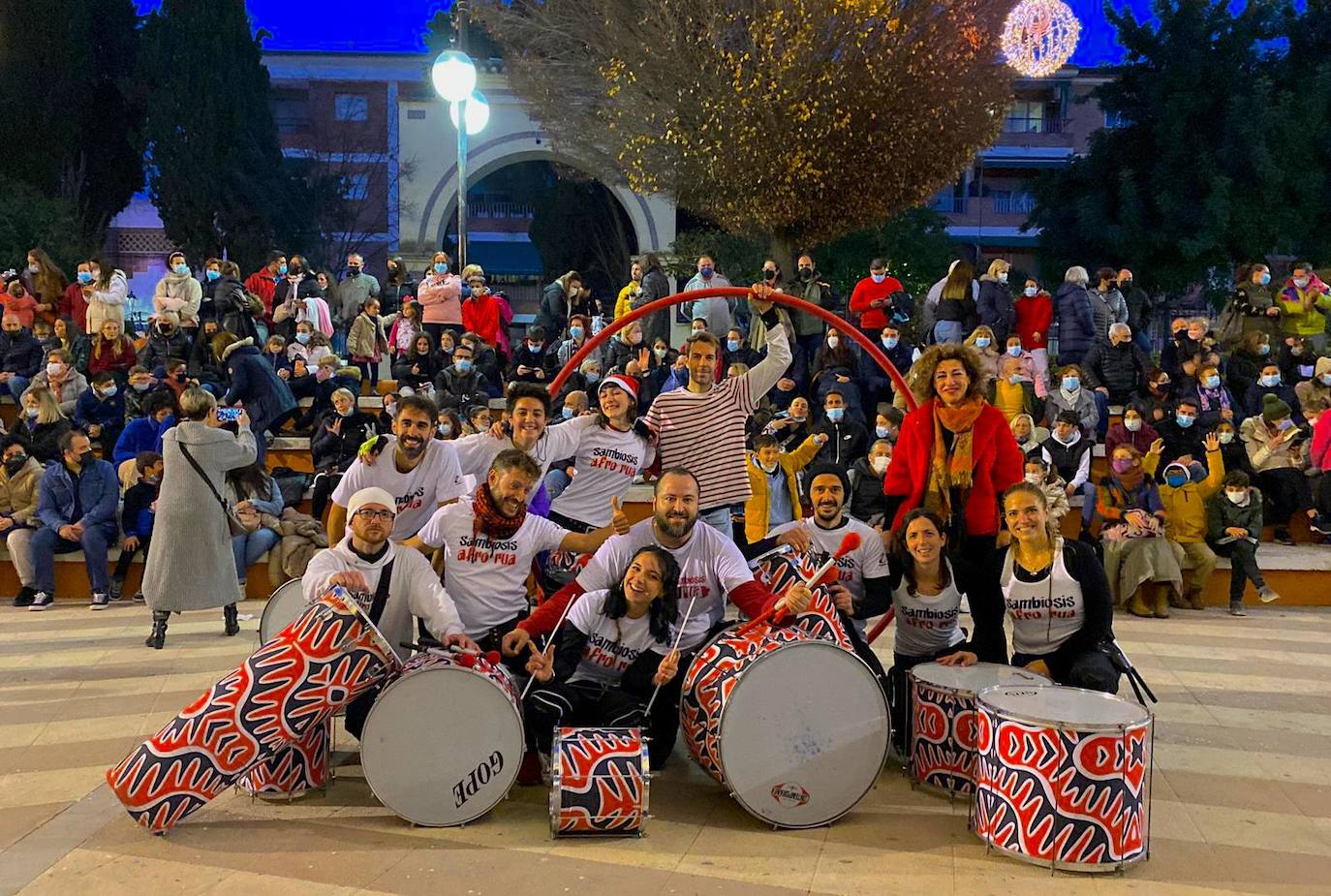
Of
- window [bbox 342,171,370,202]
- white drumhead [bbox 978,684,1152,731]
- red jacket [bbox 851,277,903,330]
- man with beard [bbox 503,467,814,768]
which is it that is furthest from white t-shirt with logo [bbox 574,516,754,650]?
window [bbox 342,171,370,202]

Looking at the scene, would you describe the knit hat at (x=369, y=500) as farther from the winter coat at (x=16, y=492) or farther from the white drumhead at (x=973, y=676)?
the winter coat at (x=16, y=492)

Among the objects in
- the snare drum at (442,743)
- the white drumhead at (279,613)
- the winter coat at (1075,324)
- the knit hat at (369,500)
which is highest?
the winter coat at (1075,324)

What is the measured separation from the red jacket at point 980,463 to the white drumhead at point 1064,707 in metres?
1.25

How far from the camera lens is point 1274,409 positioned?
10.8m

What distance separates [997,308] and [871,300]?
1339mm

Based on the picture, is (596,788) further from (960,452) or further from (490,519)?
(960,452)

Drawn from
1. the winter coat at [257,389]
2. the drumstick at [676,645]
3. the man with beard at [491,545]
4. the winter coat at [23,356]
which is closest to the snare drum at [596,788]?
the drumstick at [676,645]

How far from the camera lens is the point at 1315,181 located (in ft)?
70.9

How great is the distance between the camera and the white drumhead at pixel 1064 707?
13.8 feet

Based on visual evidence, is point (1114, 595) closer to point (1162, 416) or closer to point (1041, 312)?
point (1162, 416)

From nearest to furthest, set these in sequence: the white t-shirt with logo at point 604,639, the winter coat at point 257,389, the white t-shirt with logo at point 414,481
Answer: the white t-shirt with logo at point 604,639
the white t-shirt with logo at point 414,481
the winter coat at point 257,389

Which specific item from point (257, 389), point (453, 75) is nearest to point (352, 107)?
point (453, 75)

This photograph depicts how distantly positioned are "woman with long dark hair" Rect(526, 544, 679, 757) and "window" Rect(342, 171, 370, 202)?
25.0 m

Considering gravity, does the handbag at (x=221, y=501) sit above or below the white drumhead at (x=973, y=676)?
above
